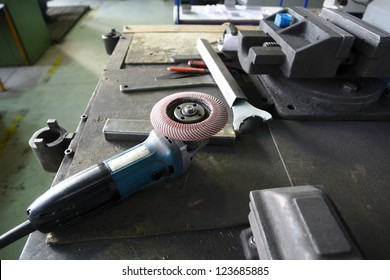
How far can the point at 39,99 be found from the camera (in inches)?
75.5

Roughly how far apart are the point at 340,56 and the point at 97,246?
75cm

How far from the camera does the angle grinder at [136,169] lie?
1.48 feet

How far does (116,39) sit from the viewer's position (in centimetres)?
115

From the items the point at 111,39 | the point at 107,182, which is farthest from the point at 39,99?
the point at 107,182

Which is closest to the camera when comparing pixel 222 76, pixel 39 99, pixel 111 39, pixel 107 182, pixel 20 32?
pixel 107 182

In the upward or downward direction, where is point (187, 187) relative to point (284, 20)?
downward

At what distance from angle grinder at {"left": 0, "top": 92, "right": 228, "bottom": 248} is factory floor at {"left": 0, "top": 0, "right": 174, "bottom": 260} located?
33.8 inches

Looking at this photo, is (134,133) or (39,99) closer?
(134,133)

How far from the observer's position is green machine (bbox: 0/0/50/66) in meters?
2.06

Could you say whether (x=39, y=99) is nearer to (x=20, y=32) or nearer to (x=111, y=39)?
(x=20, y=32)

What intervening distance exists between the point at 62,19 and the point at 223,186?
12.4 ft

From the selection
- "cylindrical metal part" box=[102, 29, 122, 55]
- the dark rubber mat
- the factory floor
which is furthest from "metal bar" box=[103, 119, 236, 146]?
the dark rubber mat

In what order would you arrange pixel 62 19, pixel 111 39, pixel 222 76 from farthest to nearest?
1. pixel 62 19
2. pixel 111 39
3. pixel 222 76

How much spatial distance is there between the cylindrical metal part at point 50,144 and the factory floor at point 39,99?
0.68m
